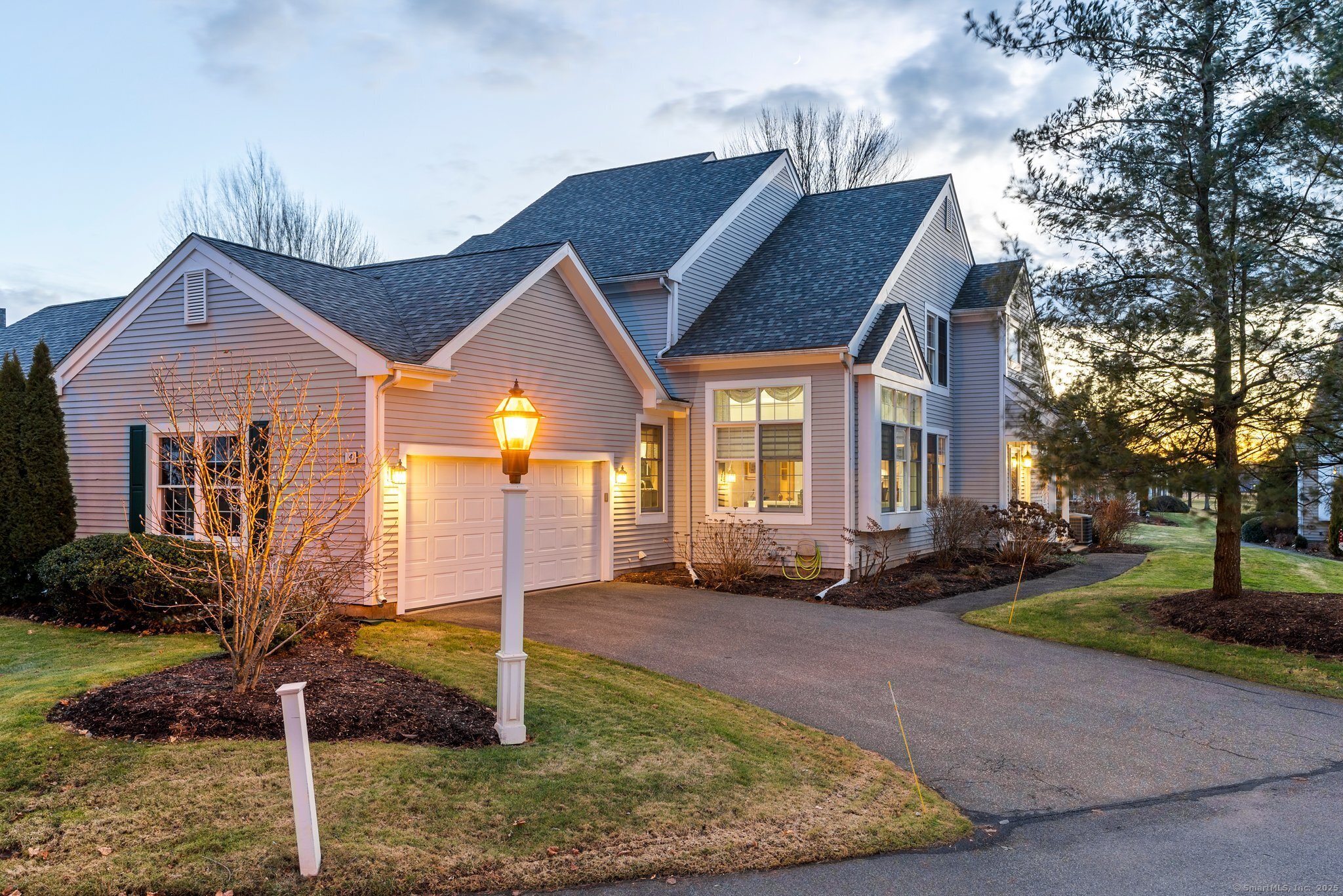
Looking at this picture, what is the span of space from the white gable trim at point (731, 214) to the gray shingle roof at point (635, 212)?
106 millimetres

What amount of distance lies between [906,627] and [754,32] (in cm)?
979

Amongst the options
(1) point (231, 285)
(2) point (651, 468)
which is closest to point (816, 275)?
(2) point (651, 468)

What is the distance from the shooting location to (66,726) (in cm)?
586

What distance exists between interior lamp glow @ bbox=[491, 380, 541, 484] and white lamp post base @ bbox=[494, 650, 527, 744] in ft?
4.23

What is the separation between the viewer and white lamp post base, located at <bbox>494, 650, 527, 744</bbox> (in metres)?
6.22

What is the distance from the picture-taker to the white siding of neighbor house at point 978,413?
20.1 meters

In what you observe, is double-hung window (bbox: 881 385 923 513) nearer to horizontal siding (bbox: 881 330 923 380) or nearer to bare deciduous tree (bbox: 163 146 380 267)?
horizontal siding (bbox: 881 330 923 380)

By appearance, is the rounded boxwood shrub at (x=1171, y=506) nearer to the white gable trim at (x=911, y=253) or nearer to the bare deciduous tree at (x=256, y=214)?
the white gable trim at (x=911, y=253)

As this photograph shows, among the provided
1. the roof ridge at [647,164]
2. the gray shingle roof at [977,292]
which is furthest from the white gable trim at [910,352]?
the roof ridge at [647,164]

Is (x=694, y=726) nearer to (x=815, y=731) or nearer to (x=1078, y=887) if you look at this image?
(x=815, y=731)

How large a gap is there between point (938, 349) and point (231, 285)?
14.1m

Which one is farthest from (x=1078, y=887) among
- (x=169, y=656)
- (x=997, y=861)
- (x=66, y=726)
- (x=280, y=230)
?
(x=280, y=230)

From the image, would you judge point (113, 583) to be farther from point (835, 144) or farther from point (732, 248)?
point (835, 144)

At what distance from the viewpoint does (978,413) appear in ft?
66.8
